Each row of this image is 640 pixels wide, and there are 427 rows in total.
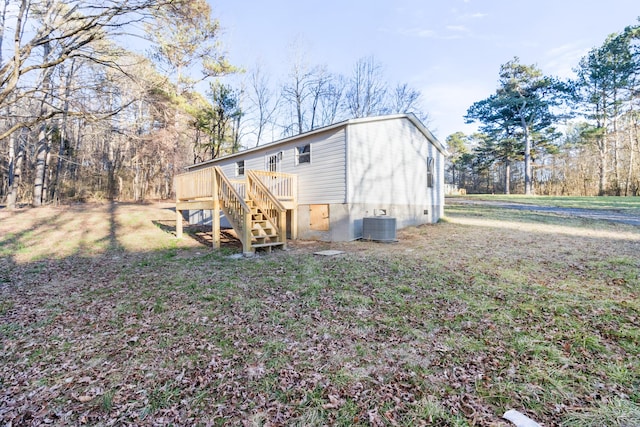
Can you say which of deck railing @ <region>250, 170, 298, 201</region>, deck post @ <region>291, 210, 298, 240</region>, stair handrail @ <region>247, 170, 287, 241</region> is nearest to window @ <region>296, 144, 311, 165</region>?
deck railing @ <region>250, 170, 298, 201</region>

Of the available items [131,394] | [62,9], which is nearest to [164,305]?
[131,394]

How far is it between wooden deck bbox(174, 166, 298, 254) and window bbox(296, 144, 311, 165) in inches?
36.5

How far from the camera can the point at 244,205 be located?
8.13 m

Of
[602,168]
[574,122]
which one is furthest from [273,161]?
[574,122]

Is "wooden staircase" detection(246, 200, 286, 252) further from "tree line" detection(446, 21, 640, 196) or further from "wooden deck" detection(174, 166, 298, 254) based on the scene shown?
"tree line" detection(446, 21, 640, 196)

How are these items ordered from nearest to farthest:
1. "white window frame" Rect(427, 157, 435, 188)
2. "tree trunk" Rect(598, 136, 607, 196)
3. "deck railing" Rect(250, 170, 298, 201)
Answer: "deck railing" Rect(250, 170, 298, 201) < "white window frame" Rect(427, 157, 435, 188) < "tree trunk" Rect(598, 136, 607, 196)

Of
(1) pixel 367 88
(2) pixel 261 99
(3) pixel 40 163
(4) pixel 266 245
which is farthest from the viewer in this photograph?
(2) pixel 261 99

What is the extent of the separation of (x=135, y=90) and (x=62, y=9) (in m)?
2.16

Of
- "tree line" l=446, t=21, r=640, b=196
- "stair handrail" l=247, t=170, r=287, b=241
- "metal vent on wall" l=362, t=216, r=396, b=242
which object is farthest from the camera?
"tree line" l=446, t=21, r=640, b=196

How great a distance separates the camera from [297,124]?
2659cm

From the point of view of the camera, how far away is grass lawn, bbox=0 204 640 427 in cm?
246

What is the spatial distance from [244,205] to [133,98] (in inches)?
189

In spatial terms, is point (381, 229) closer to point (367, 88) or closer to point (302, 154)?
point (302, 154)

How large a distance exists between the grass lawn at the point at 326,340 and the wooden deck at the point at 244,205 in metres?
1.43
